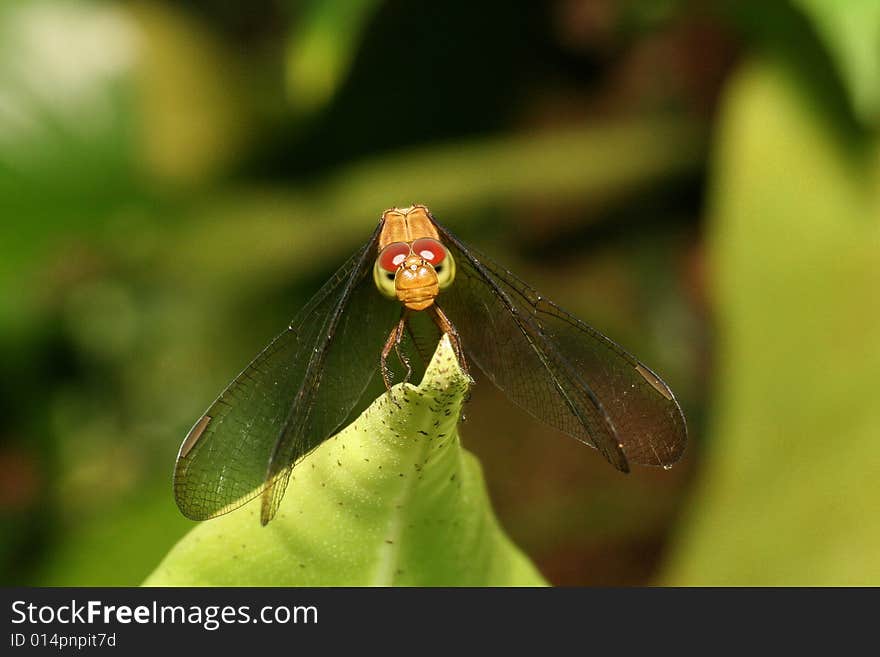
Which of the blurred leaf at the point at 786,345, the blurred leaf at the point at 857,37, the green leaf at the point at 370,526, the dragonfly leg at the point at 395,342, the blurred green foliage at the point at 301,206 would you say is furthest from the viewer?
the blurred green foliage at the point at 301,206

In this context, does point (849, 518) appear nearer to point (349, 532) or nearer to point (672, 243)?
point (349, 532)

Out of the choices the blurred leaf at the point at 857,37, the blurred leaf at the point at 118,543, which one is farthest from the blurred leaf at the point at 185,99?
the blurred leaf at the point at 857,37

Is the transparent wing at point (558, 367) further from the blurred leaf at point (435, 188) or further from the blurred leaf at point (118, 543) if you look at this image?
the blurred leaf at point (435, 188)

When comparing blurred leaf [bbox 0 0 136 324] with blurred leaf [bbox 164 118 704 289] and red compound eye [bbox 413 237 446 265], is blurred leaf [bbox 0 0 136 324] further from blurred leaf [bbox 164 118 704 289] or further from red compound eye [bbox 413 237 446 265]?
red compound eye [bbox 413 237 446 265]

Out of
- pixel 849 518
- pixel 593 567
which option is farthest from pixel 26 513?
pixel 849 518

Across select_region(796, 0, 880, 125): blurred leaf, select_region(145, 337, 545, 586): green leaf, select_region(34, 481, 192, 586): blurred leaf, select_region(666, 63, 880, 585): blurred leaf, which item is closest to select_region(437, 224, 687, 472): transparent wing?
select_region(145, 337, 545, 586): green leaf

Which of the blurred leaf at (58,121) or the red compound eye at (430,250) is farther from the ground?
the blurred leaf at (58,121)
